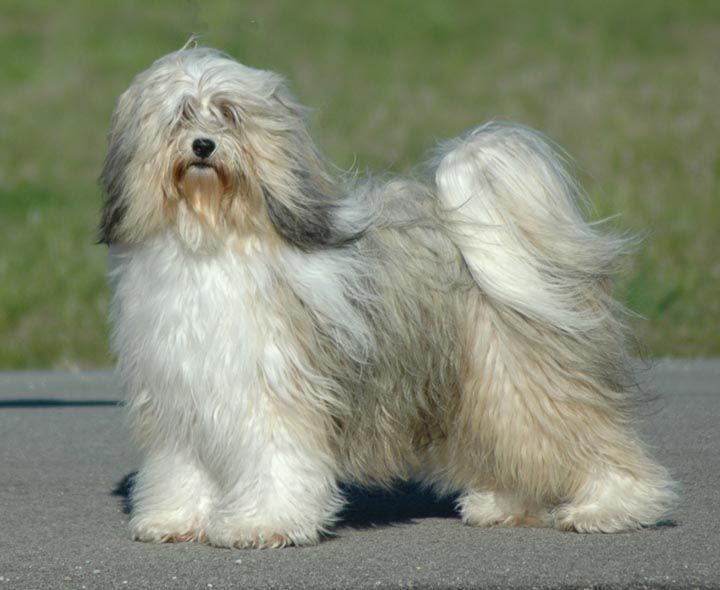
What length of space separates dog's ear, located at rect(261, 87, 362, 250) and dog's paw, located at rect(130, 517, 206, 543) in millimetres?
1129

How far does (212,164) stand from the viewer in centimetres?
500

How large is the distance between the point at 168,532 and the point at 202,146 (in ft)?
4.71

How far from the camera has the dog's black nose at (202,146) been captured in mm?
4969

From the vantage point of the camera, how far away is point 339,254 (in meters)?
5.25

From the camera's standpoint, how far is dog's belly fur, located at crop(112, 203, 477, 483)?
16.8ft

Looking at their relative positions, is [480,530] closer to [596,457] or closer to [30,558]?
[596,457]

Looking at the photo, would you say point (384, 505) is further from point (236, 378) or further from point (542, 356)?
point (236, 378)

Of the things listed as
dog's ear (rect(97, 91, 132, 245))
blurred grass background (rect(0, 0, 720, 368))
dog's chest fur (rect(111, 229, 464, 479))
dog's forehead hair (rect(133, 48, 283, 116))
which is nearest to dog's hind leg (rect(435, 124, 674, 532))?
dog's chest fur (rect(111, 229, 464, 479))

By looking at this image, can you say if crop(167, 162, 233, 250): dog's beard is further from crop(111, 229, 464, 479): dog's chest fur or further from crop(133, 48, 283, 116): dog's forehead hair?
crop(133, 48, 283, 116): dog's forehead hair

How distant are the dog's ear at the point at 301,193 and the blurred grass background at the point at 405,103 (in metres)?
5.97

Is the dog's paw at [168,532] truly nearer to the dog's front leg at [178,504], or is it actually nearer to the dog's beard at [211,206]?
the dog's front leg at [178,504]

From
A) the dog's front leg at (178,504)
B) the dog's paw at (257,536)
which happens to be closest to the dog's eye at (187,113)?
the dog's front leg at (178,504)

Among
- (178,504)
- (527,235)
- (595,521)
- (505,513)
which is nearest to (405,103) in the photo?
(527,235)

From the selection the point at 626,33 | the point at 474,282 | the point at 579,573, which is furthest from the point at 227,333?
the point at 626,33
